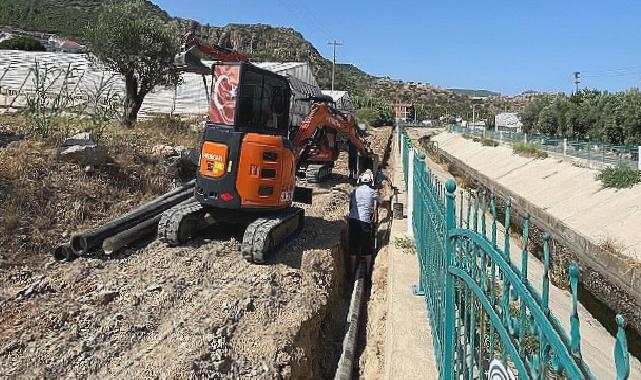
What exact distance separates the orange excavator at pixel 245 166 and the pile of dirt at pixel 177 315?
383 mm

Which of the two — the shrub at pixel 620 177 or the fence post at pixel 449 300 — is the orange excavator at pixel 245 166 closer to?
the fence post at pixel 449 300

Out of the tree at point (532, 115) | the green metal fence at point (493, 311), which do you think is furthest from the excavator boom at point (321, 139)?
the tree at point (532, 115)

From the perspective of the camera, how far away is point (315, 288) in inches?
274

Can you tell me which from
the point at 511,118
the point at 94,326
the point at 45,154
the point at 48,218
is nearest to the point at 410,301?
the point at 94,326

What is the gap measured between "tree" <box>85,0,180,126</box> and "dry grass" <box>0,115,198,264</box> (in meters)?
4.61

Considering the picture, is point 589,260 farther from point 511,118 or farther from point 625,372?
point 511,118

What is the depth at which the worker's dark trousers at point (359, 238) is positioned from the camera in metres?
8.85

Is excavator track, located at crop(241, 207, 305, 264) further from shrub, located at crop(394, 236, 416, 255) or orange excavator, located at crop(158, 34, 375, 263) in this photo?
shrub, located at crop(394, 236, 416, 255)

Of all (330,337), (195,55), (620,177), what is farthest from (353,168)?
(330,337)

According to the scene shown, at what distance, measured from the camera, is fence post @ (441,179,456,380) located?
3551mm

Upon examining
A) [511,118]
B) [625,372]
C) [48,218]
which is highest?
[511,118]

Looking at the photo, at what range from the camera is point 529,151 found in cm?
2591

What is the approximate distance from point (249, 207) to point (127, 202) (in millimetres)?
2954

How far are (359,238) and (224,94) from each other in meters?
3.35
